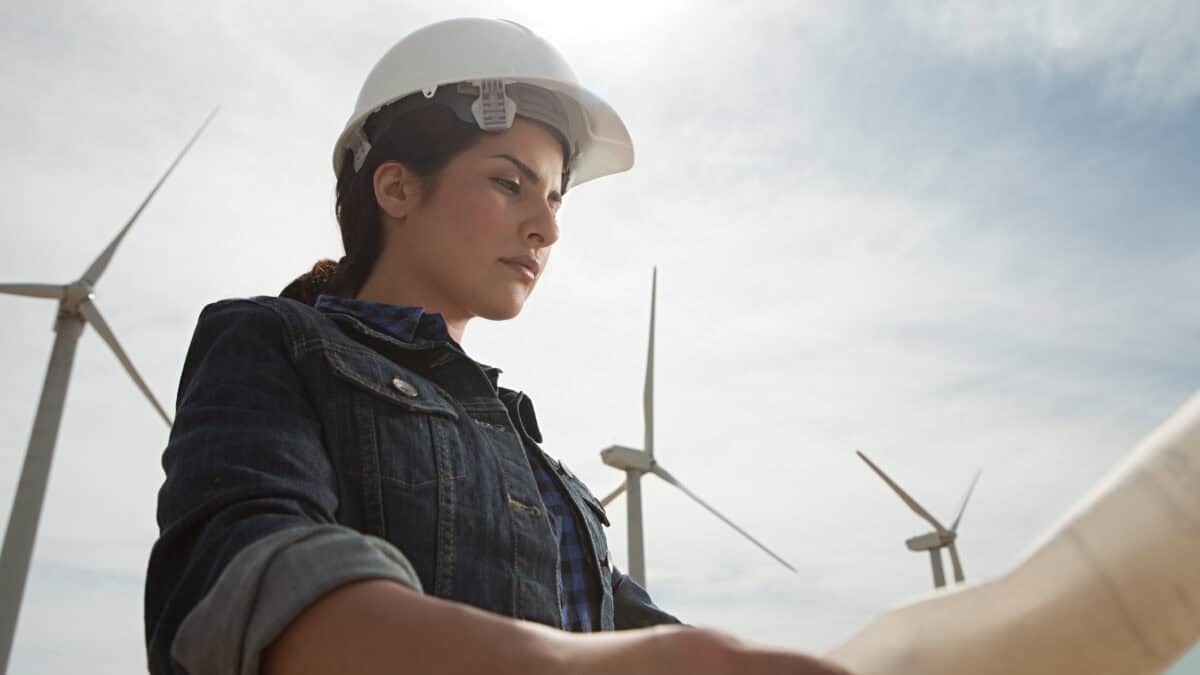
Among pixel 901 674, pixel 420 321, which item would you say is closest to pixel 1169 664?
pixel 901 674

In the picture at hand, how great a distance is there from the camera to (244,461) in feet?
6.00

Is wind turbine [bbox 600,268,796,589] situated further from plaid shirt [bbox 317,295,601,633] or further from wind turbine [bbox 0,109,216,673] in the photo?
plaid shirt [bbox 317,295,601,633]

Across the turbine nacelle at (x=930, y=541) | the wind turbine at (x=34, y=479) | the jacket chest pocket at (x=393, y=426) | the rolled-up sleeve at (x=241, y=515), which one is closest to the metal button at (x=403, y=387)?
the jacket chest pocket at (x=393, y=426)

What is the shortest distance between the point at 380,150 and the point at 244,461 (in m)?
2.23

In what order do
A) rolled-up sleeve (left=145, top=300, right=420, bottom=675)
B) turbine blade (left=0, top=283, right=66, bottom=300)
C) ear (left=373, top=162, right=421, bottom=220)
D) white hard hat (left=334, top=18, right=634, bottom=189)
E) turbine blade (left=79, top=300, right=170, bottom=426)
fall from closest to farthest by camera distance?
rolled-up sleeve (left=145, top=300, right=420, bottom=675) < ear (left=373, top=162, right=421, bottom=220) < white hard hat (left=334, top=18, right=634, bottom=189) < turbine blade (left=79, top=300, right=170, bottom=426) < turbine blade (left=0, top=283, right=66, bottom=300)

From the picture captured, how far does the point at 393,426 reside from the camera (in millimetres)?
2396

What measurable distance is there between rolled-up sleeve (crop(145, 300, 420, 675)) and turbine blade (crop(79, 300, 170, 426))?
44.3ft

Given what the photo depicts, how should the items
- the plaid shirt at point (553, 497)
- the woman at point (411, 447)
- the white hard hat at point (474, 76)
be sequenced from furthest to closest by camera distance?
the white hard hat at point (474, 76) < the plaid shirt at point (553, 497) < the woman at point (411, 447)

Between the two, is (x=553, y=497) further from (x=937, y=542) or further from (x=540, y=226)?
(x=937, y=542)

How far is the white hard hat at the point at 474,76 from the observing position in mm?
3842

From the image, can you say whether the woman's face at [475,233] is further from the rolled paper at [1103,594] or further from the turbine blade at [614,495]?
the turbine blade at [614,495]

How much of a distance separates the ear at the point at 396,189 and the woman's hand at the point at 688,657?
2834 mm

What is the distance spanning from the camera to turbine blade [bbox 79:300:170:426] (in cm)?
1596

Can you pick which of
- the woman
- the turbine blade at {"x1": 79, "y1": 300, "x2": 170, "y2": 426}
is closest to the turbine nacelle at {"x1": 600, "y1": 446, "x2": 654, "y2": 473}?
the turbine blade at {"x1": 79, "y1": 300, "x2": 170, "y2": 426}
